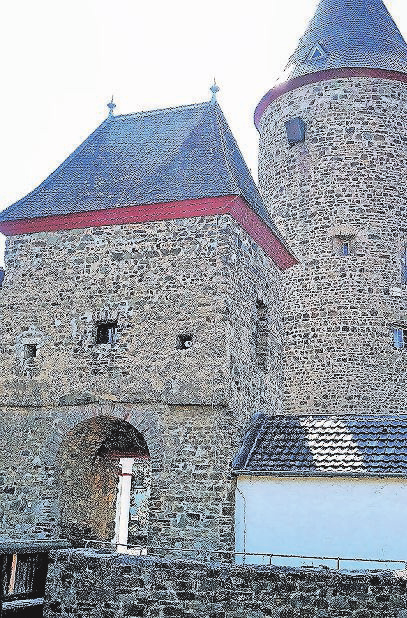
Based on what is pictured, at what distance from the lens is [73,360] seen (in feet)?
42.0

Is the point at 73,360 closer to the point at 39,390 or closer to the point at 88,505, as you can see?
the point at 39,390

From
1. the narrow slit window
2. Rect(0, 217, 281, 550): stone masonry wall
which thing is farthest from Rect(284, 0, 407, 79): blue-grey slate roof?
Rect(0, 217, 281, 550): stone masonry wall

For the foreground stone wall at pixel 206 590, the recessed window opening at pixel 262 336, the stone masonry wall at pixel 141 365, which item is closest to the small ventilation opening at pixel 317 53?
the stone masonry wall at pixel 141 365

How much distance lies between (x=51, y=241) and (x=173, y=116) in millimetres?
3657

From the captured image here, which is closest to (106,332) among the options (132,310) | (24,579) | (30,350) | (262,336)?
(132,310)

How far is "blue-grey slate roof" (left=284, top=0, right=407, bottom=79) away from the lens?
61.1 ft

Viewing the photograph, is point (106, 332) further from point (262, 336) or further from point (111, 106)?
point (111, 106)

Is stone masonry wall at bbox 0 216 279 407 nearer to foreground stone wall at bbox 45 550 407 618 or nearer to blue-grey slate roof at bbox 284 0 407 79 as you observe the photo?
foreground stone wall at bbox 45 550 407 618

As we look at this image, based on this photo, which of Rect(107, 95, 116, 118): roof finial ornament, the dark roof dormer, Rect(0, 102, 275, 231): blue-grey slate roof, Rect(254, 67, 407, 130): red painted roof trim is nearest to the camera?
Rect(0, 102, 275, 231): blue-grey slate roof

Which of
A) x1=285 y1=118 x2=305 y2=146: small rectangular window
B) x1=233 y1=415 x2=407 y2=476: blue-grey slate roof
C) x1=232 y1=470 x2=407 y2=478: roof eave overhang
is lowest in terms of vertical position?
x1=232 y1=470 x2=407 y2=478: roof eave overhang

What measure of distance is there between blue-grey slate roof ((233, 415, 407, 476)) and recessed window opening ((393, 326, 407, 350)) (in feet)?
16.5

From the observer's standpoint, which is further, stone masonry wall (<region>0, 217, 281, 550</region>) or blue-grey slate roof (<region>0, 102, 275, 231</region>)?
blue-grey slate roof (<region>0, 102, 275, 231</region>)

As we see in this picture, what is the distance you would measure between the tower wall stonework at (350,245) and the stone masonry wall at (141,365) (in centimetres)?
410

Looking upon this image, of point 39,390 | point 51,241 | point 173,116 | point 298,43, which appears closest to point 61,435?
point 39,390
